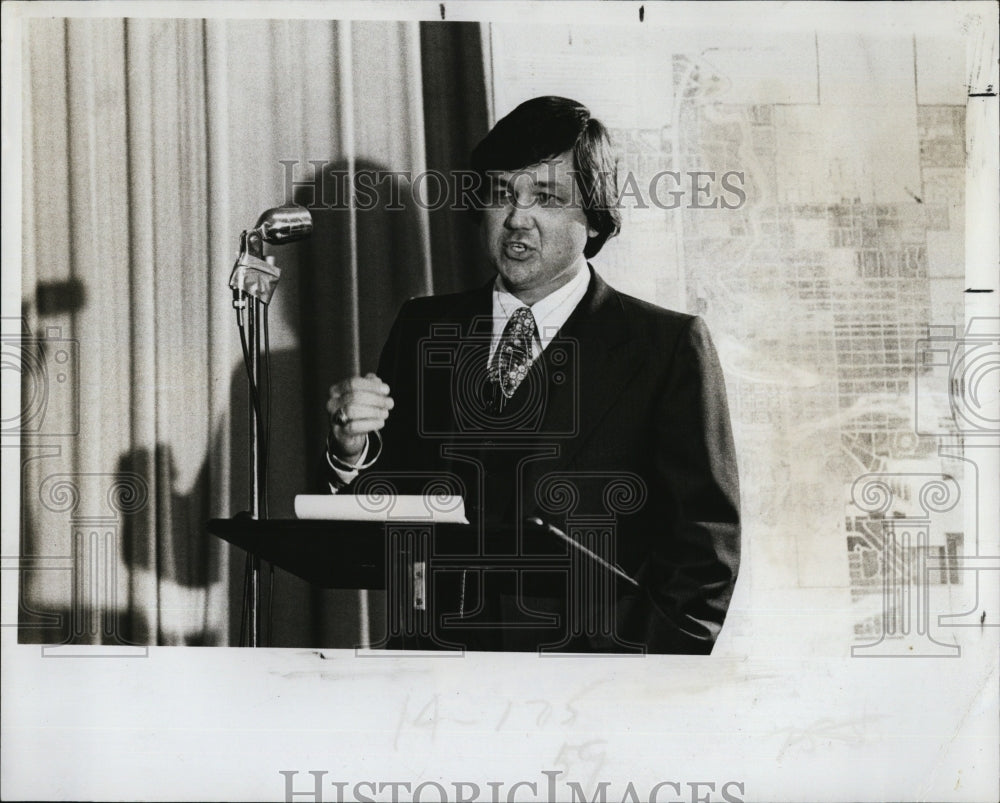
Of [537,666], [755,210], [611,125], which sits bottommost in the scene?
[537,666]

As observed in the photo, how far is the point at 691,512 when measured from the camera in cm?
262

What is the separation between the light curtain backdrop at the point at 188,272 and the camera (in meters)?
2.68

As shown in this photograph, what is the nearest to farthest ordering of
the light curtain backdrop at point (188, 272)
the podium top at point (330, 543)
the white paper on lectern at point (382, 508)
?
1. the podium top at point (330, 543)
2. the white paper on lectern at point (382, 508)
3. the light curtain backdrop at point (188, 272)

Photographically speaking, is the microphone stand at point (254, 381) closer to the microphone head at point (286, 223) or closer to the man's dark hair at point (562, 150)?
the microphone head at point (286, 223)

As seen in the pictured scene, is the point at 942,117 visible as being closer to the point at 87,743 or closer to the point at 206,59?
the point at 206,59

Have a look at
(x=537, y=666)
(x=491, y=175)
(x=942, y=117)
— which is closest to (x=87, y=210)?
(x=491, y=175)

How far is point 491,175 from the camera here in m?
2.67

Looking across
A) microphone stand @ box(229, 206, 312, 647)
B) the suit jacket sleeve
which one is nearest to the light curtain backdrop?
microphone stand @ box(229, 206, 312, 647)

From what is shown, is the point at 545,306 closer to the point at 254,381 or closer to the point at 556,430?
the point at 556,430

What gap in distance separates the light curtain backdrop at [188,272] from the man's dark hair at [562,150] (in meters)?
0.08

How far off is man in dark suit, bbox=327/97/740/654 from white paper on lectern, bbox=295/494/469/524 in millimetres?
41

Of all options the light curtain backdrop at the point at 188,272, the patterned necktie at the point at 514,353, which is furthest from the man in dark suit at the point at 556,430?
the light curtain backdrop at the point at 188,272

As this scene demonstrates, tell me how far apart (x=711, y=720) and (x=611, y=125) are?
5.28 feet

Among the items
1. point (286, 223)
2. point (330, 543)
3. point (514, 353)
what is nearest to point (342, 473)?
point (330, 543)
